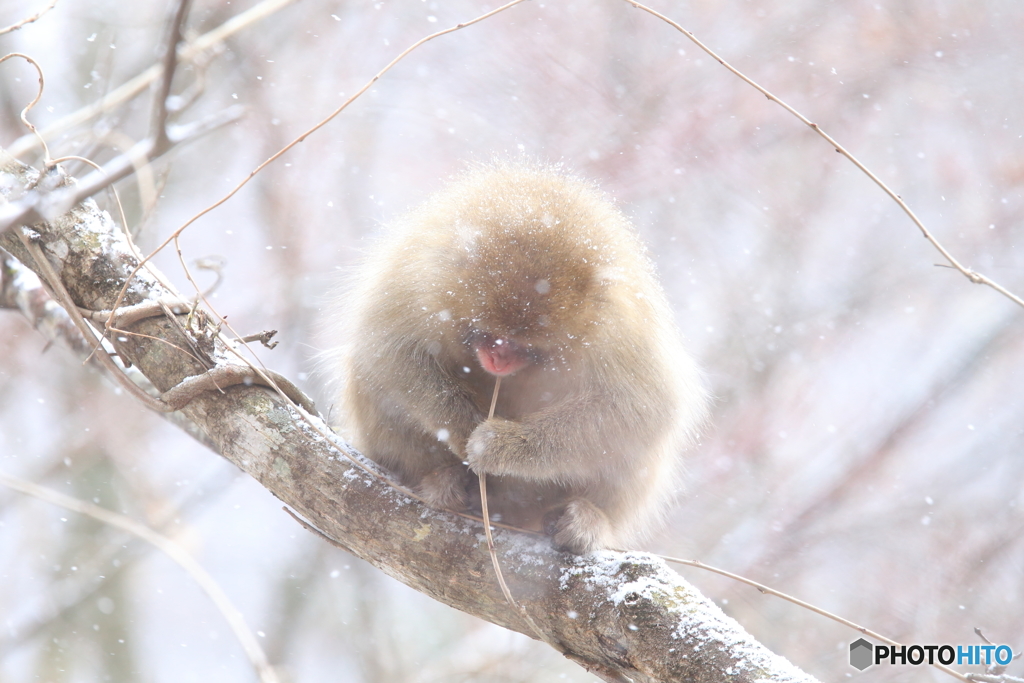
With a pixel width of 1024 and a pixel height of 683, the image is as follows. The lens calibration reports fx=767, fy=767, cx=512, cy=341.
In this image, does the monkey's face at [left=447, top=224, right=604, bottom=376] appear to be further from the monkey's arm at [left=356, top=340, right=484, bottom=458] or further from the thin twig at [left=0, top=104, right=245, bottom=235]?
the thin twig at [left=0, top=104, right=245, bottom=235]

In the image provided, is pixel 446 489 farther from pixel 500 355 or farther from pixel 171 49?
pixel 171 49

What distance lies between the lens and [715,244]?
441 centimetres

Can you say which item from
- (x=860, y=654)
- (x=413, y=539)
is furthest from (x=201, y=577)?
(x=860, y=654)

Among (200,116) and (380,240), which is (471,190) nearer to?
(380,240)

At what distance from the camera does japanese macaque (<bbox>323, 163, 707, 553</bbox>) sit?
Result: 1.69 metres

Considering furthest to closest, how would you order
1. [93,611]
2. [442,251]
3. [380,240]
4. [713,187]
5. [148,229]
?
[93,611]
[713,187]
[148,229]
[380,240]
[442,251]

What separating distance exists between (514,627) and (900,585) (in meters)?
3.32

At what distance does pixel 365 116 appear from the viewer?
13.8 feet

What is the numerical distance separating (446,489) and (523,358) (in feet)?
1.19

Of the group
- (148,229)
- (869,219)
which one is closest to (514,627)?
(148,229)

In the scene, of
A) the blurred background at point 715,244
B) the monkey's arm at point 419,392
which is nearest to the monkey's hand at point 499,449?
the monkey's arm at point 419,392

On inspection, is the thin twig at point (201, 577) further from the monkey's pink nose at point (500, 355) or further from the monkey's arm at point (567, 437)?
the monkey's pink nose at point (500, 355)

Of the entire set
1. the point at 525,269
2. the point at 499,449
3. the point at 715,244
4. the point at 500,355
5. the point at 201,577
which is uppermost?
the point at 715,244

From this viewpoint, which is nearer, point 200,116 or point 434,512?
point 434,512
